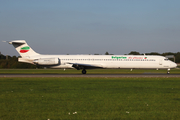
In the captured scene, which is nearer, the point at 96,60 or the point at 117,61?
the point at 117,61

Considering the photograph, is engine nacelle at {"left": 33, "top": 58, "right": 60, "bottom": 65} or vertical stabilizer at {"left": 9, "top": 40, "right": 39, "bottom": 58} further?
vertical stabilizer at {"left": 9, "top": 40, "right": 39, "bottom": 58}

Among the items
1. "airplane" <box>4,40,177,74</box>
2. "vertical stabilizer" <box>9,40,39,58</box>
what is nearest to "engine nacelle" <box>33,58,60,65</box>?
"airplane" <box>4,40,177,74</box>

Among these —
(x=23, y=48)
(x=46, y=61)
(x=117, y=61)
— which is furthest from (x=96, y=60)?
(x=23, y=48)

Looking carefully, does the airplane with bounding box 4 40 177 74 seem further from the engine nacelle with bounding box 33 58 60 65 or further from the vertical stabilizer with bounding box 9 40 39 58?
the engine nacelle with bounding box 33 58 60 65

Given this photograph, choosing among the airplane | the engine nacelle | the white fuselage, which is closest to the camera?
the engine nacelle

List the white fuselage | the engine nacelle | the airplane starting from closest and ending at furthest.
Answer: the engine nacelle, the airplane, the white fuselage

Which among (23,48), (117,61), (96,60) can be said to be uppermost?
(23,48)

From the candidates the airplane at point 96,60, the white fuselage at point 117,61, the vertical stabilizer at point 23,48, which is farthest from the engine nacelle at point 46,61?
the vertical stabilizer at point 23,48

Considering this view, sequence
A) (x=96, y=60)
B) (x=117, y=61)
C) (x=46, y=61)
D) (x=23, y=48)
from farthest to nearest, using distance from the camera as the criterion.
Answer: (x=96, y=60) < (x=117, y=61) < (x=23, y=48) < (x=46, y=61)

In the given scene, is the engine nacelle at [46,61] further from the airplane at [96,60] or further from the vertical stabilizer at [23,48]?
the vertical stabilizer at [23,48]

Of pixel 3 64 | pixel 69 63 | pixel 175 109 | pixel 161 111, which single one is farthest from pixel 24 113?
pixel 3 64

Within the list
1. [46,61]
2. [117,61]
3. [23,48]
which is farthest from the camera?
[117,61]

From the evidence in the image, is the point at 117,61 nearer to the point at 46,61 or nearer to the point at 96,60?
the point at 96,60

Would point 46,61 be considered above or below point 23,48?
below
